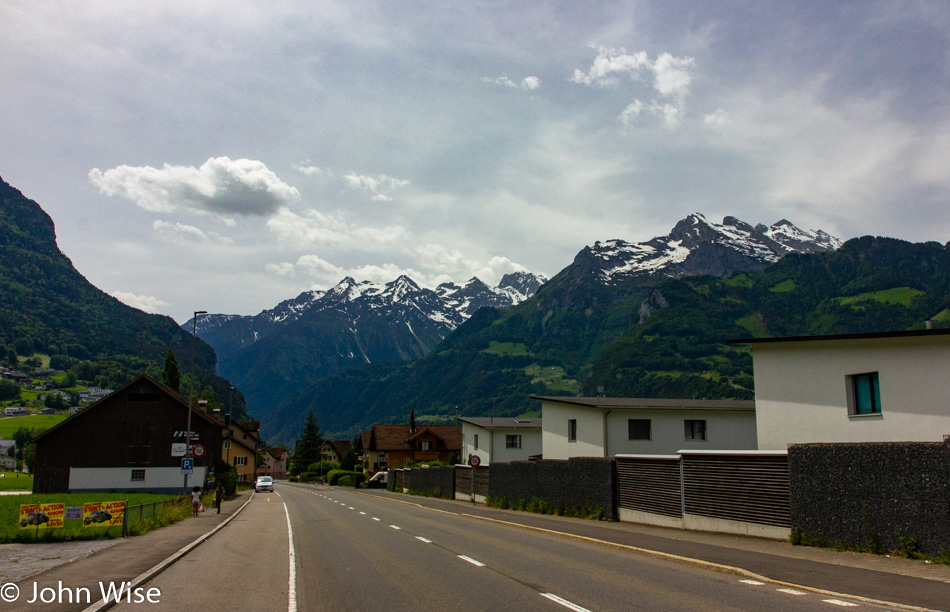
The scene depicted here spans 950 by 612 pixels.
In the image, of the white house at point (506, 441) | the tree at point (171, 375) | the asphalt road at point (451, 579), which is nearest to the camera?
the asphalt road at point (451, 579)

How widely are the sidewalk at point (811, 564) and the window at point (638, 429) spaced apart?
19724 millimetres

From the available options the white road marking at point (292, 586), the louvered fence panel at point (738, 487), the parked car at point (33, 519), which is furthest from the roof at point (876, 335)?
the parked car at point (33, 519)

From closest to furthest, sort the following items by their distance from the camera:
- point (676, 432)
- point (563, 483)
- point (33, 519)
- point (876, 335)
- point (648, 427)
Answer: point (33, 519)
point (876, 335)
point (563, 483)
point (648, 427)
point (676, 432)

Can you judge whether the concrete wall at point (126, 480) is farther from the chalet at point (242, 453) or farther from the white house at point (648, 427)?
the chalet at point (242, 453)

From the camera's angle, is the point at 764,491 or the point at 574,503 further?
the point at 574,503

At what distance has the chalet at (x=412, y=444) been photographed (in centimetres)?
9506

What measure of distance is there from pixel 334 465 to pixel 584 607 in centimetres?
12453

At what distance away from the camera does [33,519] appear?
20.1 m

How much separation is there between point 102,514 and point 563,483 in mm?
17629

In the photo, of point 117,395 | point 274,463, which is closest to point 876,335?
point 117,395

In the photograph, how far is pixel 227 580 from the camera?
42.3 ft

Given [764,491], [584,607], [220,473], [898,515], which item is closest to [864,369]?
[764,491]

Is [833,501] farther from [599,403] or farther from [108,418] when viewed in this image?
[108,418]

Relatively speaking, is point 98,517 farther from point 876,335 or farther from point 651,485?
point 876,335
